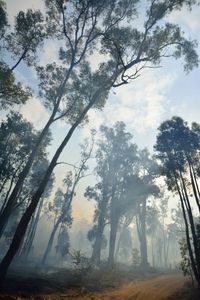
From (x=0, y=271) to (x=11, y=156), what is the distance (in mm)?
17843

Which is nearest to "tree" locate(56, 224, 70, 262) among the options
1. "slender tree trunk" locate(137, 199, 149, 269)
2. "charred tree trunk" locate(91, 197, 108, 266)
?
"charred tree trunk" locate(91, 197, 108, 266)

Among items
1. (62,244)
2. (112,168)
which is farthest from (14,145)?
(62,244)

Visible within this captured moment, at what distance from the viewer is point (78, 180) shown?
41.0 metres

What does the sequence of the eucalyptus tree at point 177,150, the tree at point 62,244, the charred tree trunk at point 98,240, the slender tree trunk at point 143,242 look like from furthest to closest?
1. the tree at point 62,244
2. the slender tree trunk at point 143,242
3. the charred tree trunk at point 98,240
4. the eucalyptus tree at point 177,150

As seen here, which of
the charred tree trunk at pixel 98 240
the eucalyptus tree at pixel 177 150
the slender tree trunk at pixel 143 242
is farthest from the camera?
the slender tree trunk at pixel 143 242

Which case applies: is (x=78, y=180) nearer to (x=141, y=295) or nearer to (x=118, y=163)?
(x=118, y=163)

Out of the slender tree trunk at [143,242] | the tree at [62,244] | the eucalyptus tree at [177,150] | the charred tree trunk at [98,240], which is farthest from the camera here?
the tree at [62,244]

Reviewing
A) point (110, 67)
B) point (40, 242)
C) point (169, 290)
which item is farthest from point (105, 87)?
point (40, 242)

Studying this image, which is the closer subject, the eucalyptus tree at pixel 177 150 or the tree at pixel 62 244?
the eucalyptus tree at pixel 177 150

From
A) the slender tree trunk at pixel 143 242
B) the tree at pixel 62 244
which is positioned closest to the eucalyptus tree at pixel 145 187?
the slender tree trunk at pixel 143 242

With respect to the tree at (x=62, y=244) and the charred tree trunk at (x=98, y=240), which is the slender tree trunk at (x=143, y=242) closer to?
the charred tree trunk at (x=98, y=240)

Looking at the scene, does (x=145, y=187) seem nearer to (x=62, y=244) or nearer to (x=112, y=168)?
(x=112, y=168)

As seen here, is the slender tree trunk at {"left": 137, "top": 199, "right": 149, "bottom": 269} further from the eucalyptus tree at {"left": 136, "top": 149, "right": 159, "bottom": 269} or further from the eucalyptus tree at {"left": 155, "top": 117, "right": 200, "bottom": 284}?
the eucalyptus tree at {"left": 155, "top": 117, "right": 200, "bottom": 284}

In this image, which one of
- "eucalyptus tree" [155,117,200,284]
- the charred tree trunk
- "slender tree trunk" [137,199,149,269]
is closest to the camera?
"eucalyptus tree" [155,117,200,284]
